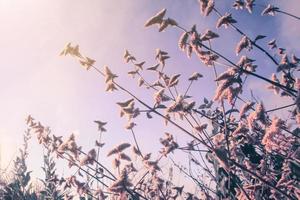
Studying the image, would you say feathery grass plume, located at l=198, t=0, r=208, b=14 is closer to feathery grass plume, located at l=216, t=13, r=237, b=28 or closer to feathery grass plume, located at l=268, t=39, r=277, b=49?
feathery grass plume, located at l=216, t=13, r=237, b=28

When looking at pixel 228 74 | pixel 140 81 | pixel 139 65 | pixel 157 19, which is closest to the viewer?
pixel 228 74

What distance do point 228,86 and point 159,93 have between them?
0.85 meters

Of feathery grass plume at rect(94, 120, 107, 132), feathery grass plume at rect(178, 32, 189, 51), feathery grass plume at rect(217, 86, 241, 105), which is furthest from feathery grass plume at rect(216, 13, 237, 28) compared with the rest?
feathery grass plume at rect(94, 120, 107, 132)

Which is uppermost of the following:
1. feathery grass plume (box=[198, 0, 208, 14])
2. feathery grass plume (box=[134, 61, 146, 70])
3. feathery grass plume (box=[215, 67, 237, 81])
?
feathery grass plume (box=[134, 61, 146, 70])

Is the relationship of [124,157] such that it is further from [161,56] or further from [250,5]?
[250,5]

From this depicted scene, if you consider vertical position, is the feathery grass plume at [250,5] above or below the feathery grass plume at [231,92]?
above

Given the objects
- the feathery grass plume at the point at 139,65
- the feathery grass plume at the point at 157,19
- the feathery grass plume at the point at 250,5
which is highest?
the feathery grass plume at the point at 250,5

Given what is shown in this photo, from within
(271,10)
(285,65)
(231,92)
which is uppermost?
(271,10)

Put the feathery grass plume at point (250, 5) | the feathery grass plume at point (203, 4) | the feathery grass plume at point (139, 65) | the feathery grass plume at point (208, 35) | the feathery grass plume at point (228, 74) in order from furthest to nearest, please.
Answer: the feathery grass plume at point (139, 65) < the feathery grass plume at point (250, 5) < the feathery grass plume at point (203, 4) < the feathery grass plume at point (208, 35) < the feathery grass plume at point (228, 74)

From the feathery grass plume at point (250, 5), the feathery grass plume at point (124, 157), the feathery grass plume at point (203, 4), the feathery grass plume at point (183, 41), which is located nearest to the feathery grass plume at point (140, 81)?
the feathery grass plume at point (124, 157)

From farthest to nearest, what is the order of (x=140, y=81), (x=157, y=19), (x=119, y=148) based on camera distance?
(x=140, y=81) < (x=119, y=148) < (x=157, y=19)

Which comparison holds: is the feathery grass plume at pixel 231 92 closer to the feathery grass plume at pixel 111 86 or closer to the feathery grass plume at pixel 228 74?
the feathery grass plume at pixel 228 74

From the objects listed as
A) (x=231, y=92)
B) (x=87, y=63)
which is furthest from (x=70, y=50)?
(x=231, y=92)

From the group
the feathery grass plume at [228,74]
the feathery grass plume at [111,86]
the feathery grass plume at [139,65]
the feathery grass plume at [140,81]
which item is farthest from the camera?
the feathery grass plume at [139,65]
